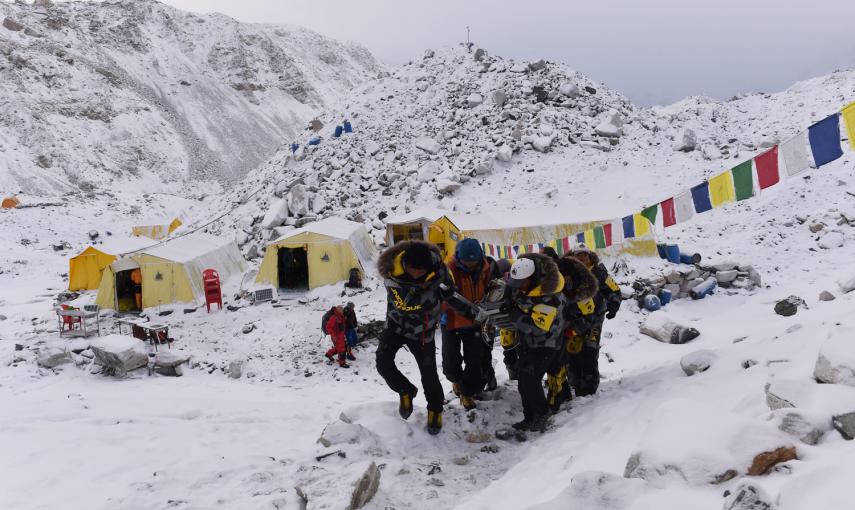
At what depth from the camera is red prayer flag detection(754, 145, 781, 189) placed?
6.58 meters

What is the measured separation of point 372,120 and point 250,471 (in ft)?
87.9

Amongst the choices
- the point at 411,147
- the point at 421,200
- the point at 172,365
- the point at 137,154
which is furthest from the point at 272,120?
the point at 172,365

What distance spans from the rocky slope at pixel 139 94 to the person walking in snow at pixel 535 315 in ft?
154

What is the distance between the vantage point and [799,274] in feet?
43.4

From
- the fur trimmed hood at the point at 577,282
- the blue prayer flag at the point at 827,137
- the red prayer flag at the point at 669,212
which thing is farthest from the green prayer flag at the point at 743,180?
the fur trimmed hood at the point at 577,282

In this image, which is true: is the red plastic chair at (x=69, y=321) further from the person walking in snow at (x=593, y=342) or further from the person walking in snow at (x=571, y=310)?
the person walking in snow at (x=593, y=342)

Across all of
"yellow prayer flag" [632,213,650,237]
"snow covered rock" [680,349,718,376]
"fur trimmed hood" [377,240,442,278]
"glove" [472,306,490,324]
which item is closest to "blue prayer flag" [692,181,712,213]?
"yellow prayer flag" [632,213,650,237]

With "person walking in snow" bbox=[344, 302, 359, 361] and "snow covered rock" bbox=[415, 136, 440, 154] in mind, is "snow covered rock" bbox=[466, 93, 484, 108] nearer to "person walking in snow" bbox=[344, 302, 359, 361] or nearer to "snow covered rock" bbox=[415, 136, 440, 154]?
"snow covered rock" bbox=[415, 136, 440, 154]

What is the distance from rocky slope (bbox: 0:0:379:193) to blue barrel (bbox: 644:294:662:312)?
4582 centimetres

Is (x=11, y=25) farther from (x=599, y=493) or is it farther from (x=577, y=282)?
(x=599, y=493)

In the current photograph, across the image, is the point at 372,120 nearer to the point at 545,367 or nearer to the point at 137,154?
the point at 545,367

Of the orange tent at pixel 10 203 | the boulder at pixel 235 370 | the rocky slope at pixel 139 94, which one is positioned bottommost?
the boulder at pixel 235 370

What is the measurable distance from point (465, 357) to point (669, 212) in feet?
19.9

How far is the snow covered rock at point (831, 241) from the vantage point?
47.2 ft
